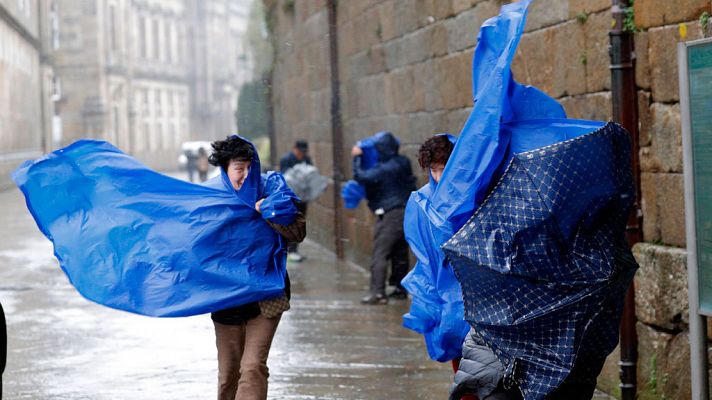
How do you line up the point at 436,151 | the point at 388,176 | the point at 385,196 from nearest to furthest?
the point at 436,151 → the point at 388,176 → the point at 385,196

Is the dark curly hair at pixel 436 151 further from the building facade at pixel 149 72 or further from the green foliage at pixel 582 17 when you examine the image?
the building facade at pixel 149 72

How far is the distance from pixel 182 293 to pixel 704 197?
7.82ft

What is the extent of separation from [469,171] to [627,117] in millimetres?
2256

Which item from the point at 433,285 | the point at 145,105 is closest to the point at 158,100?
the point at 145,105

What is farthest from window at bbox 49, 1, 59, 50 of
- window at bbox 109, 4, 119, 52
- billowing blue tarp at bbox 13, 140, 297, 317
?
billowing blue tarp at bbox 13, 140, 297, 317

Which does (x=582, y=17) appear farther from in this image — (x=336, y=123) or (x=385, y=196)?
(x=336, y=123)

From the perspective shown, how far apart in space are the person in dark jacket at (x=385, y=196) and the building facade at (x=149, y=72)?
55.0 m

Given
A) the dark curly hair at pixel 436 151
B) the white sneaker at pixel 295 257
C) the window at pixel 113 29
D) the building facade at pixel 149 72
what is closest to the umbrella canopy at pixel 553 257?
the dark curly hair at pixel 436 151

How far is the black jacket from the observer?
11.3 m

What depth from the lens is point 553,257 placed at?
13.7 feet

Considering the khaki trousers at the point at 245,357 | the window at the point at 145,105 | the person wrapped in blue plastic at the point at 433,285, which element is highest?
the window at the point at 145,105

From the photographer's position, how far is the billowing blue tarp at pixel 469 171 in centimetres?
462

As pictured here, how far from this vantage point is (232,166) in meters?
5.90

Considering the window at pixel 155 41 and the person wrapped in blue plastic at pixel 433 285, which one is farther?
the window at pixel 155 41
